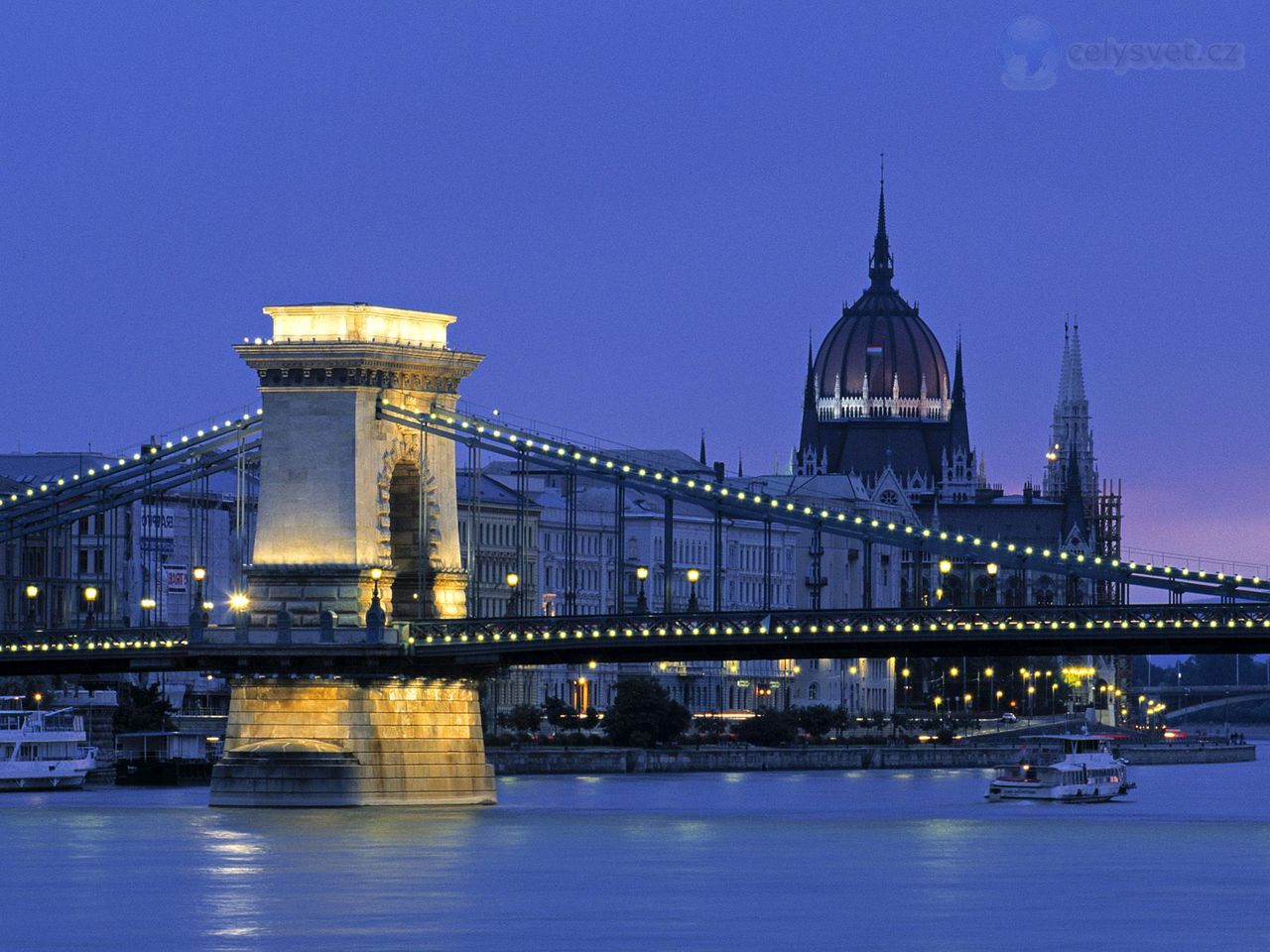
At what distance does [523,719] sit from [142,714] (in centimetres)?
2976

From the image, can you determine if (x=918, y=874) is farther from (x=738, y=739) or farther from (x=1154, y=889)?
(x=738, y=739)

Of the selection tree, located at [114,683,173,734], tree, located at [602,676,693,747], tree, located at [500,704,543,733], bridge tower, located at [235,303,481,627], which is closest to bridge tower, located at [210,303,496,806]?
bridge tower, located at [235,303,481,627]

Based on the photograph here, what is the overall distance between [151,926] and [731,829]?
30769 millimetres

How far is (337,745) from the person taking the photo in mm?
104438

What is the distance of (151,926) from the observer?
239 feet

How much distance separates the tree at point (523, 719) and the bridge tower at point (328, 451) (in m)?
74.3

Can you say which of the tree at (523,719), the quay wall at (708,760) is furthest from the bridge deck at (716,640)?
the tree at (523,719)

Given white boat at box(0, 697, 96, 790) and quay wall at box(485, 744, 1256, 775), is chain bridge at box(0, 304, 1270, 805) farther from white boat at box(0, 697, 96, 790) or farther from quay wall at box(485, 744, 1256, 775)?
quay wall at box(485, 744, 1256, 775)

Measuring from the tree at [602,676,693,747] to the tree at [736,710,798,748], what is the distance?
6711mm

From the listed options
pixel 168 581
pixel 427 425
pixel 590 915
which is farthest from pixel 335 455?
pixel 168 581

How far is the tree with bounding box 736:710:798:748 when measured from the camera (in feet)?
636

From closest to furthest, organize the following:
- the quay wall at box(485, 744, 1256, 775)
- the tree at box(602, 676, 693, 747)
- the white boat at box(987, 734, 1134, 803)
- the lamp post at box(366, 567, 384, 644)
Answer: the lamp post at box(366, 567, 384, 644) → the white boat at box(987, 734, 1134, 803) → the quay wall at box(485, 744, 1256, 775) → the tree at box(602, 676, 693, 747)

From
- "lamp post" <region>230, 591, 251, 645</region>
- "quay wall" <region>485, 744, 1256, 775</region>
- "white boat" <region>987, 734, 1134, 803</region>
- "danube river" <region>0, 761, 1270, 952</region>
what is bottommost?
"danube river" <region>0, 761, 1270, 952</region>

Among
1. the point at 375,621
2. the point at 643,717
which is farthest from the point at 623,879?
the point at 643,717
